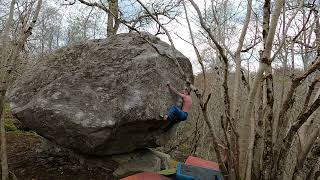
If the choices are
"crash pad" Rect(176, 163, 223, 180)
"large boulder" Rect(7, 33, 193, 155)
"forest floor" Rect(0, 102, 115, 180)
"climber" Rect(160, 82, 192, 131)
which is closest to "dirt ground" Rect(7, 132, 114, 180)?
"forest floor" Rect(0, 102, 115, 180)

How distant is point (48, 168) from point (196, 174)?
2.18 m

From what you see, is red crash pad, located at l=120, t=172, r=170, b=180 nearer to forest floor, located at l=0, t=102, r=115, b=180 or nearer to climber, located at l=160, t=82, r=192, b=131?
climber, located at l=160, t=82, r=192, b=131

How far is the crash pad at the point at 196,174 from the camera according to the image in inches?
134

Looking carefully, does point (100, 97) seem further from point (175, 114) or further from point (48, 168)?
point (48, 168)

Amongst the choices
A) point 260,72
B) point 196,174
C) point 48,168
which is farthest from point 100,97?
point 260,72

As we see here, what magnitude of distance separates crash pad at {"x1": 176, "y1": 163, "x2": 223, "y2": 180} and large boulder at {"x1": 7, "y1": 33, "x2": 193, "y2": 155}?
2.82 ft

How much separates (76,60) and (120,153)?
4.71 feet

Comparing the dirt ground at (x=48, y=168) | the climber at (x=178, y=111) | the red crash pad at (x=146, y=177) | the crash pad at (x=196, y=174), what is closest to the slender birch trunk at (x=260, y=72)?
the crash pad at (x=196, y=174)

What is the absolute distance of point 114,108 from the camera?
167 inches

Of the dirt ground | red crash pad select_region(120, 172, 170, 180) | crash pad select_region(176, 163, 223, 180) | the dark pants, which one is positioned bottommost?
the dirt ground

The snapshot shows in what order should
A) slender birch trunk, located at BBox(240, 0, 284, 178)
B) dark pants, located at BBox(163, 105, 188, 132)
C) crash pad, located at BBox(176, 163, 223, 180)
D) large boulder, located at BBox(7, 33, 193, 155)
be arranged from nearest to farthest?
slender birch trunk, located at BBox(240, 0, 284, 178)
crash pad, located at BBox(176, 163, 223, 180)
large boulder, located at BBox(7, 33, 193, 155)
dark pants, located at BBox(163, 105, 188, 132)

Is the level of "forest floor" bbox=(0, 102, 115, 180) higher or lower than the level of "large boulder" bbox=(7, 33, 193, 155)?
lower

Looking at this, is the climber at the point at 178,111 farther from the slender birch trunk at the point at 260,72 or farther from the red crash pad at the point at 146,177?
the slender birch trunk at the point at 260,72

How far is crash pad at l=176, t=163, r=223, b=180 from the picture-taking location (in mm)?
3414
